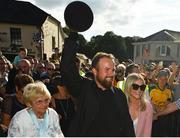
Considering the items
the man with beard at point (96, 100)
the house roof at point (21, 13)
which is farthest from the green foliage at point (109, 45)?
the man with beard at point (96, 100)

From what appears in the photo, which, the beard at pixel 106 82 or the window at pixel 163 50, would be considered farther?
the window at pixel 163 50

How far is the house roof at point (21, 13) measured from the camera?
33.7 metres

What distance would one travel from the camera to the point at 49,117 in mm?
3852

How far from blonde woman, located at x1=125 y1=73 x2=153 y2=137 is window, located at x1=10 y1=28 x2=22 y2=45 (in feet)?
99.0

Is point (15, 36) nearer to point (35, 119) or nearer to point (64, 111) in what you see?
point (64, 111)

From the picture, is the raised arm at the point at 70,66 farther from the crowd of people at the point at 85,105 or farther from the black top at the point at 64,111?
the black top at the point at 64,111

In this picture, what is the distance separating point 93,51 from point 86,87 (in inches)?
2650

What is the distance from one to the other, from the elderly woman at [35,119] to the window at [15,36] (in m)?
30.5

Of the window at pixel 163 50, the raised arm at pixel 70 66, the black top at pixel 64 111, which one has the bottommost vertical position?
the black top at pixel 64 111

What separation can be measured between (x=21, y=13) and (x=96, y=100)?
1301 inches

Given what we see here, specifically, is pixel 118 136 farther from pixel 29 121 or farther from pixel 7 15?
pixel 7 15

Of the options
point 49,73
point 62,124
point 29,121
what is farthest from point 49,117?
point 49,73

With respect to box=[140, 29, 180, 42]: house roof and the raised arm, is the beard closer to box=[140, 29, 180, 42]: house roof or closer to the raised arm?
the raised arm

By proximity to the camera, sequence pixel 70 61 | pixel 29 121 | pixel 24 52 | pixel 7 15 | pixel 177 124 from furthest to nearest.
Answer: pixel 7 15 < pixel 24 52 < pixel 177 124 < pixel 29 121 < pixel 70 61
